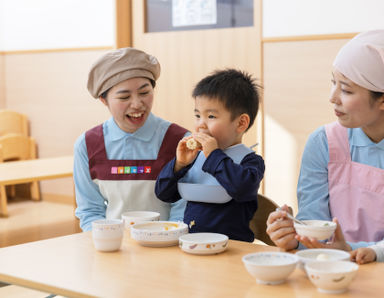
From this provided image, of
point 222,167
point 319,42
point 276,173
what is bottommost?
point 276,173

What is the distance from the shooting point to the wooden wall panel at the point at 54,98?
5.88 meters

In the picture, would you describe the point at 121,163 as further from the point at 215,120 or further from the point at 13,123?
the point at 13,123

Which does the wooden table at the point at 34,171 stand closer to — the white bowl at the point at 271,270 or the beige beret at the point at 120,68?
the beige beret at the point at 120,68

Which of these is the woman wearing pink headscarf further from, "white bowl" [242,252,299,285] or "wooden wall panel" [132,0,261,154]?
"wooden wall panel" [132,0,261,154]

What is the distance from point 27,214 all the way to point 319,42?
3.06 meters

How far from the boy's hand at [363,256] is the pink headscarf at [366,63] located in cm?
60

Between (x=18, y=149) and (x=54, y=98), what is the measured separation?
0.63 metres

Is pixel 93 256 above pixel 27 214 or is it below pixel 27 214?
above

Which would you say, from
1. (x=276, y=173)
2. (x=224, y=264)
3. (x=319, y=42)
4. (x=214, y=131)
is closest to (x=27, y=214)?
(x=276, y=173)

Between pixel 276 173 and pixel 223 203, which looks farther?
pixel 276 173

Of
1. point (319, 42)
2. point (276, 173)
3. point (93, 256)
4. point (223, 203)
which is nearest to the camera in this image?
point (93, 256)

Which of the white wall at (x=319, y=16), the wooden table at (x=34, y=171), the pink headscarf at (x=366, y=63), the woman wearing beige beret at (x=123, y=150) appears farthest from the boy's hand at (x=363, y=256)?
the wooden table at (x=34, y=171)

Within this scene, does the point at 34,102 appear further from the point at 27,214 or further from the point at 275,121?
the point at 275,121

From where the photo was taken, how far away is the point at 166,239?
5.71 feet
